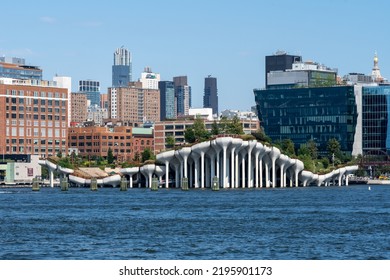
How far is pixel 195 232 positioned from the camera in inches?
3529

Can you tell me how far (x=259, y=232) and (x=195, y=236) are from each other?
6530 millimetres

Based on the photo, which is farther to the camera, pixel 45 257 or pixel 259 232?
pixel 259 232

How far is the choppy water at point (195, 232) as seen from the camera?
237 feet

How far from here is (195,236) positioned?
8519 centimetres

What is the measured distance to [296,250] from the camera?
74.0m

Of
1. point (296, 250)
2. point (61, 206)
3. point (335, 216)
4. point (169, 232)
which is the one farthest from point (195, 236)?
point (61, 206)

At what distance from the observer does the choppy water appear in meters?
72.3

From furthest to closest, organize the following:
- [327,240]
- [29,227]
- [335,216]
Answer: [335,216] → [29,227] → [327,240]

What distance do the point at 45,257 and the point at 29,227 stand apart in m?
27.5
